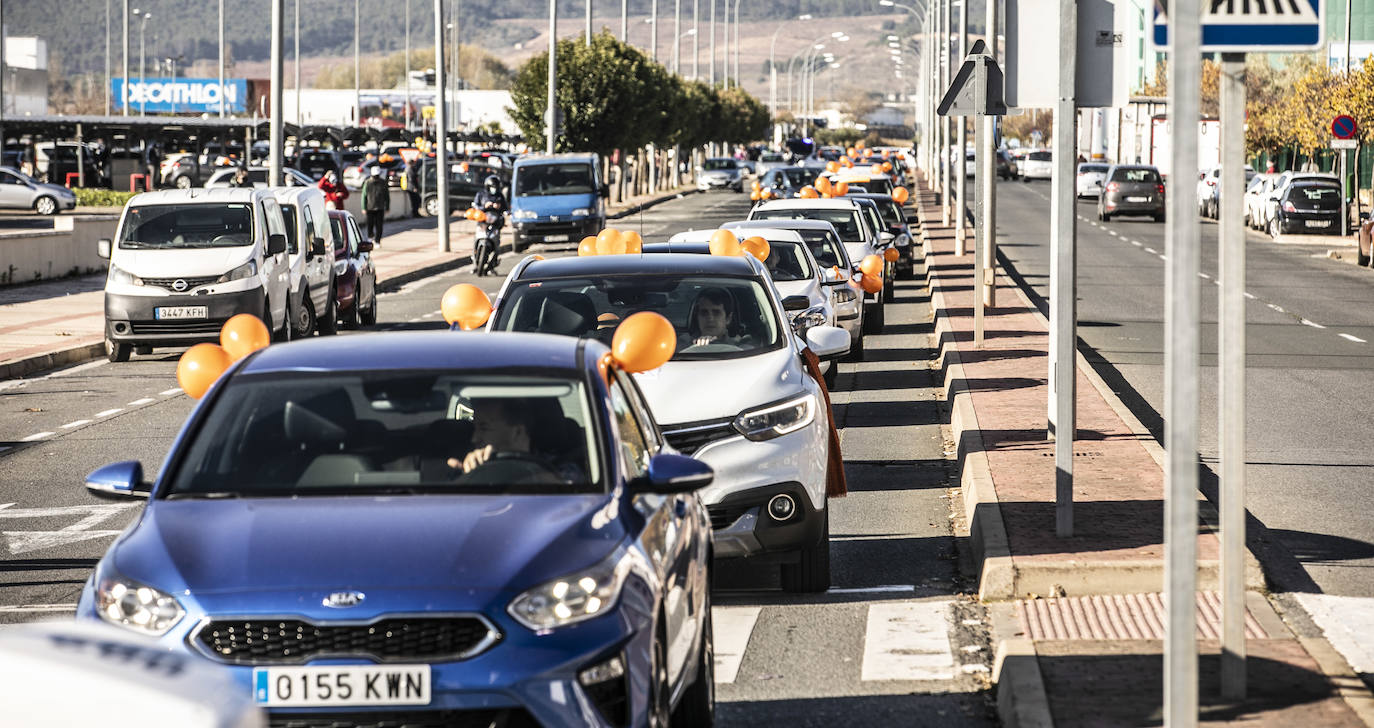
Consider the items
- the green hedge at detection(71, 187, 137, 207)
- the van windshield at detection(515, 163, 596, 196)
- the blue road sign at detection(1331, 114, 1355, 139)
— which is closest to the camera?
the blue road sign at detection(1331, 114, 1355, 139)

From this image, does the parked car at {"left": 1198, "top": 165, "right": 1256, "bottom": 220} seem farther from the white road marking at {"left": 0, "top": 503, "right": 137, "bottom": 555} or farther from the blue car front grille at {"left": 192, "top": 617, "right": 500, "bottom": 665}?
the blue car front grille at {"left": 192, "top": 617, "right": 500, "bottom": 665}

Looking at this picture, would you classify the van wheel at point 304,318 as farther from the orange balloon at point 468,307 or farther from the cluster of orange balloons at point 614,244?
the orange balloon at point 468,307

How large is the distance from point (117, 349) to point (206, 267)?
1317mm

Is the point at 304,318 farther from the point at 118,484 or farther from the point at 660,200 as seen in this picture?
the point at 660,200

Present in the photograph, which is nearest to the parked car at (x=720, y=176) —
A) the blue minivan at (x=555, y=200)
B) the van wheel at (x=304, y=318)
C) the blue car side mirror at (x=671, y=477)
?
the blue minivan at (x=555, y=200)

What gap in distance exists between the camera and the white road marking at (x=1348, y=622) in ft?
24.1

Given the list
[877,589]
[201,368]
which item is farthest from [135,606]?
[877,589]

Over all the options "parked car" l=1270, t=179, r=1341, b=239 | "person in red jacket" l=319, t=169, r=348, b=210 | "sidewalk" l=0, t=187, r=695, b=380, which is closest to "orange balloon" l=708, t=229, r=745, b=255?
"sidewalk" l=0, t=187, r=695, b=380

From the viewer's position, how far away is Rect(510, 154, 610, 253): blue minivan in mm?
42688

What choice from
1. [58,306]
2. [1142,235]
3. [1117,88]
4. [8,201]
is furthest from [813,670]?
[8,201]

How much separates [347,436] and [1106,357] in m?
15.1

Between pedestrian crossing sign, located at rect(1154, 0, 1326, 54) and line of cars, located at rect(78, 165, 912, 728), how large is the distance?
2.08 m

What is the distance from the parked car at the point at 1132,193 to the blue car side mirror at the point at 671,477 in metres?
53.0

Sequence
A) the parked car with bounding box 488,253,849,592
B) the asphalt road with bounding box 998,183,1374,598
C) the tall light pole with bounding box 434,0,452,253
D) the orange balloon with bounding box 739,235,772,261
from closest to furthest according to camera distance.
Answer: the parked car with bounding box 488,253,849,592, the asphalt road with bounding box 998,183,1374,598, the orange balloon with bounding box 739,235,772,261, the tall light pole with bounding box 434,0,452,253
